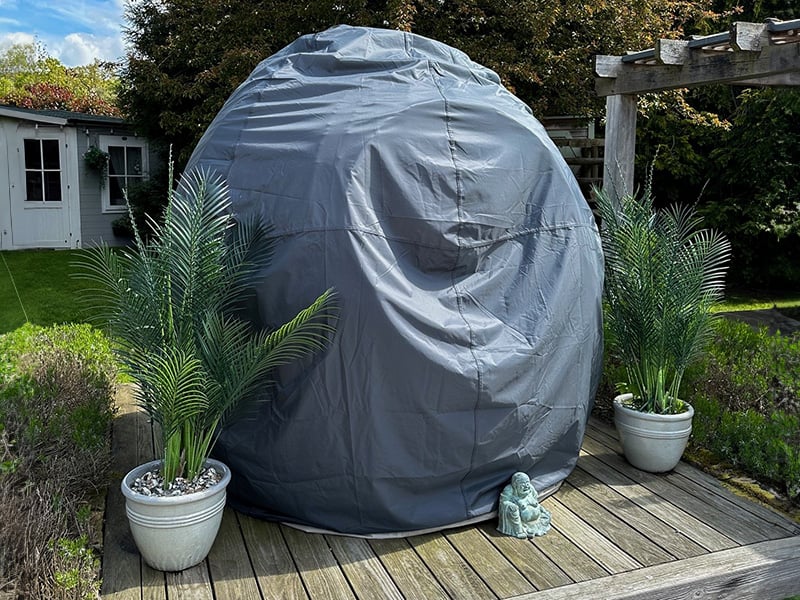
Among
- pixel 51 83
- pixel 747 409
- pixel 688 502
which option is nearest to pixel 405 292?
pixel 688 502

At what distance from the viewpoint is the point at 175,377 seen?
2465 millimetres

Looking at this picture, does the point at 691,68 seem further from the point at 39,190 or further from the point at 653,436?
the point at 39,190

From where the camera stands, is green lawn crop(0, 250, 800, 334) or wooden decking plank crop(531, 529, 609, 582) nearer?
wooden decking plank crop(531, 529, 609, 582)

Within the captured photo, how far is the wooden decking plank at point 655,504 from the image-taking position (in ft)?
9.53

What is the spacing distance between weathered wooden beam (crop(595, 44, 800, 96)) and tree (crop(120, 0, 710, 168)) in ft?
6.88

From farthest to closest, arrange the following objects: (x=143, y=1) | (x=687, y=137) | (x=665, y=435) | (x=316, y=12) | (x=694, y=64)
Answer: (x=143, y=1) → (x=687, y=137) → (x=316, y=12) → (x=694, y=64) → (x=665, y=435)

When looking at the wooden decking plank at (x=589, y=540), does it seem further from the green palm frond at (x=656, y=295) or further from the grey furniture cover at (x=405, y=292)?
the green palm frond at (x=656, y=295)

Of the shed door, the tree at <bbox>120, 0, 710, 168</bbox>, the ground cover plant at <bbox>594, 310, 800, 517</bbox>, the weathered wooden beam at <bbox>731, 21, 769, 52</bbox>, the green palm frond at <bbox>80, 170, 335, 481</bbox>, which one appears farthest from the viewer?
the shed door

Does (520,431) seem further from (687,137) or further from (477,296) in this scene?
(687,137)

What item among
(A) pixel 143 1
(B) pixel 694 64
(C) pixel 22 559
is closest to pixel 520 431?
(C) pixel 22 559

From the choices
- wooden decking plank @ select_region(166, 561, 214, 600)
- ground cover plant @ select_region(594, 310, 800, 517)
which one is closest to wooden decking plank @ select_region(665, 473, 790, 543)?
ground cover plant @ select_region(594, 310, 800, 517)

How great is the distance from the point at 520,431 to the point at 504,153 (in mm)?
1183

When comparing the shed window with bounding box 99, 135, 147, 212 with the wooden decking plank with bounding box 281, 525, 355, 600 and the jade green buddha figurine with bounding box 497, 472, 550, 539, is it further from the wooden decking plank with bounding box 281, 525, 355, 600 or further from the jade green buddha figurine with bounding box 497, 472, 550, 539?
the jade green buddha figurine with bounding box 497, 472, 550, 539

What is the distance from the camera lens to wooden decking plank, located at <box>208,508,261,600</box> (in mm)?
2527
